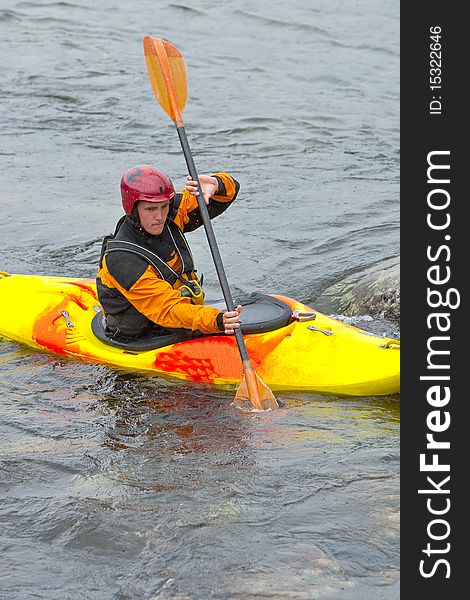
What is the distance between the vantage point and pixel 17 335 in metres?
6.73

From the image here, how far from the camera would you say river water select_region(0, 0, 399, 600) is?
4090 mm

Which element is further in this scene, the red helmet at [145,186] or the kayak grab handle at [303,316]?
the kayak grab handle at [303,316]

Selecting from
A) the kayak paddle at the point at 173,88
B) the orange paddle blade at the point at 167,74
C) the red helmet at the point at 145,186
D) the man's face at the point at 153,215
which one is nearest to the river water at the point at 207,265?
the kayak paddle at the point at 173,88

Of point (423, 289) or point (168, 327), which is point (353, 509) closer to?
point (423, 289)

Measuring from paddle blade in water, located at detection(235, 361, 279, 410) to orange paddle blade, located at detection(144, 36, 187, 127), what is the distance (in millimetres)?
1566

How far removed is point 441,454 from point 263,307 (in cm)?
194

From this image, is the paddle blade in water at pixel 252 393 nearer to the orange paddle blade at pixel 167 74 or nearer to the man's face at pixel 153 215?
the man's face at pixel 153 215

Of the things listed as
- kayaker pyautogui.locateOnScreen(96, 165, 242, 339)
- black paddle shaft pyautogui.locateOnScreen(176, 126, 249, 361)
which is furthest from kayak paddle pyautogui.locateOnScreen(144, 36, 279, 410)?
kayaker pyautogui.locateOnScreen(96, 165, 242, 339)

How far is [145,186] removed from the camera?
553cm

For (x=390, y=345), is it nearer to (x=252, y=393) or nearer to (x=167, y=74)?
(x=252, y=393)

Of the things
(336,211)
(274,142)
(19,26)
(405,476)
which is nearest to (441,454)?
(405,476)

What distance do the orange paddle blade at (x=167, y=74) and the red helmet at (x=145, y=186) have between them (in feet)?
1.88

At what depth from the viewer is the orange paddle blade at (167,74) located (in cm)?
604

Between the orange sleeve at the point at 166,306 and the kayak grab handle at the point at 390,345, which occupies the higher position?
the orange sleeve at the point at 166,306
